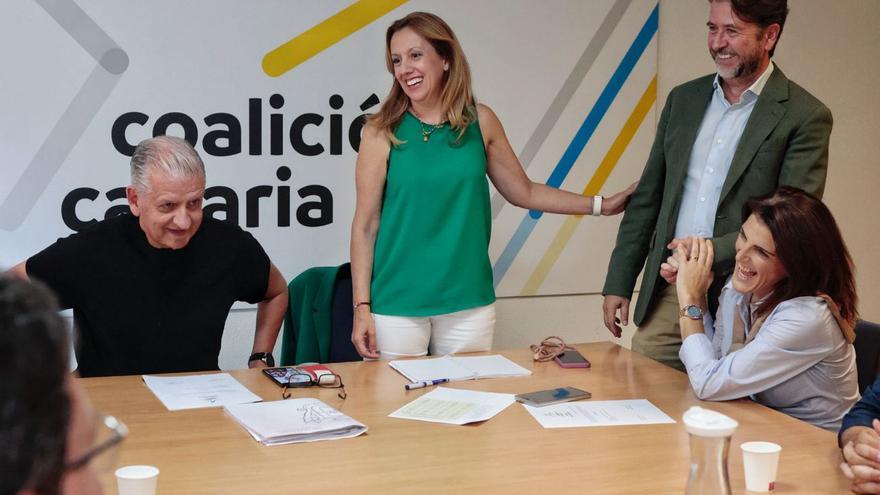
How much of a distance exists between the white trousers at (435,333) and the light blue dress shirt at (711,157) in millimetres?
688

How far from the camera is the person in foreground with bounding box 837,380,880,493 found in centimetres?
199

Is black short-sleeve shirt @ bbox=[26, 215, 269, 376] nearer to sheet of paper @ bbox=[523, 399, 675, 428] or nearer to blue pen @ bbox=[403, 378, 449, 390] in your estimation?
blue pen @ bbox=[403, 378, 449, 390]

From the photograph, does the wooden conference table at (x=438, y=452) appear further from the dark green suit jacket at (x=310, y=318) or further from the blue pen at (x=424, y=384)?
the dark green suit jacket at (x=310, y=318)

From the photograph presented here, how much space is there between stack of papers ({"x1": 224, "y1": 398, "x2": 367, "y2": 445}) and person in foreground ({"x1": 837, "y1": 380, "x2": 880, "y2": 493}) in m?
1.02

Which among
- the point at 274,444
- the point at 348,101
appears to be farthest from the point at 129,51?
the point at 274,444

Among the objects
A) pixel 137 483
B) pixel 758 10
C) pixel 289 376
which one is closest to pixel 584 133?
pixel 758 10

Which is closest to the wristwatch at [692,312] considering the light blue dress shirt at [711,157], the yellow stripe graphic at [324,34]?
the light blue dress shirt at [711,157]

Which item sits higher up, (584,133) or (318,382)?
(584,133)

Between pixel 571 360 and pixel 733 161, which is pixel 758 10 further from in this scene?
pixel 571 360

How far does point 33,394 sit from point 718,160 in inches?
105

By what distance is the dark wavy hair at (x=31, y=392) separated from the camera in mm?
819

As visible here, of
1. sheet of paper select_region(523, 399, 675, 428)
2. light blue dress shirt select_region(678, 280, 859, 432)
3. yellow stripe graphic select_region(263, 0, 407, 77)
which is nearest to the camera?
sheet of paper select_region(523, 399, 675, 428)

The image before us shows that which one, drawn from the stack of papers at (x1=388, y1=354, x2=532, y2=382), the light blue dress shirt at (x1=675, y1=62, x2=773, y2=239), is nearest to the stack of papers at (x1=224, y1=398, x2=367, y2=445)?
the stack of papers at (x1=388, y1=354, x2=532, y2=382)

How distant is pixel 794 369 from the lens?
259cm
